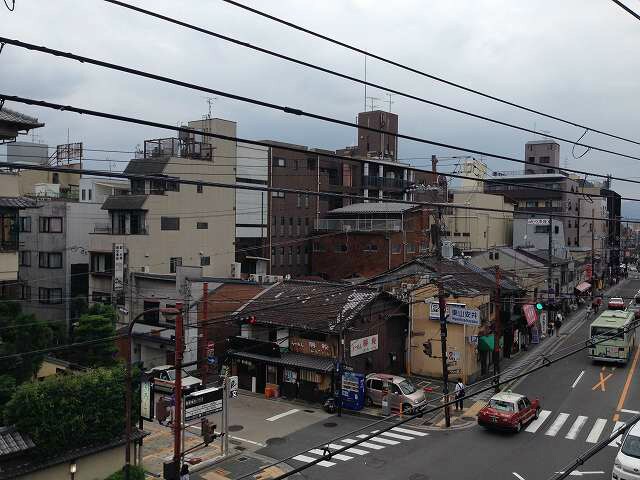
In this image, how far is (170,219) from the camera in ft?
133

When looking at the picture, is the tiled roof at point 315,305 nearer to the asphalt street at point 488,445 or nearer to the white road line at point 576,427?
the asphalt street at point 488,445

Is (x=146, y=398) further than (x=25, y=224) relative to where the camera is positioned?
No

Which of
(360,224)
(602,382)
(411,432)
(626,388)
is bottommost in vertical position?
(411,432)

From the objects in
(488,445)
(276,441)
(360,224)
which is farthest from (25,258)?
(488,445)

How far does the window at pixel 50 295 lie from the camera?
128 ft

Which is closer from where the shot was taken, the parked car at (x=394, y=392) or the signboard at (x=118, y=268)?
the parked car at (x=394, y=392)

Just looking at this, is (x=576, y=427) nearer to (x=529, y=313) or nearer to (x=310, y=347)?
(x=529, y=313)

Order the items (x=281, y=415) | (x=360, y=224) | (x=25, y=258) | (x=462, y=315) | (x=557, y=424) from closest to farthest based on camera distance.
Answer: (x=557, y=424) → (x=281, y=415) → (x=462, y=315) → (x=25, y=258) → (x=360, y=224)

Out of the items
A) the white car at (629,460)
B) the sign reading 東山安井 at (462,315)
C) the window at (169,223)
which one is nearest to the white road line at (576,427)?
the white car at (629,460)

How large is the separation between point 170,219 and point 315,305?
638 inches

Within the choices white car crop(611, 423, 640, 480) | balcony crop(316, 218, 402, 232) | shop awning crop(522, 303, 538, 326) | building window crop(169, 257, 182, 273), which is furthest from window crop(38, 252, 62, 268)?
white car crop(611, 423, 640, 480)

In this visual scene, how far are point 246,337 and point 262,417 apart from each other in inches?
254

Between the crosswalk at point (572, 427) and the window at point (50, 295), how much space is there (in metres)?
31.8

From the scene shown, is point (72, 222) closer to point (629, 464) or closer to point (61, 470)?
point (61, 470)
